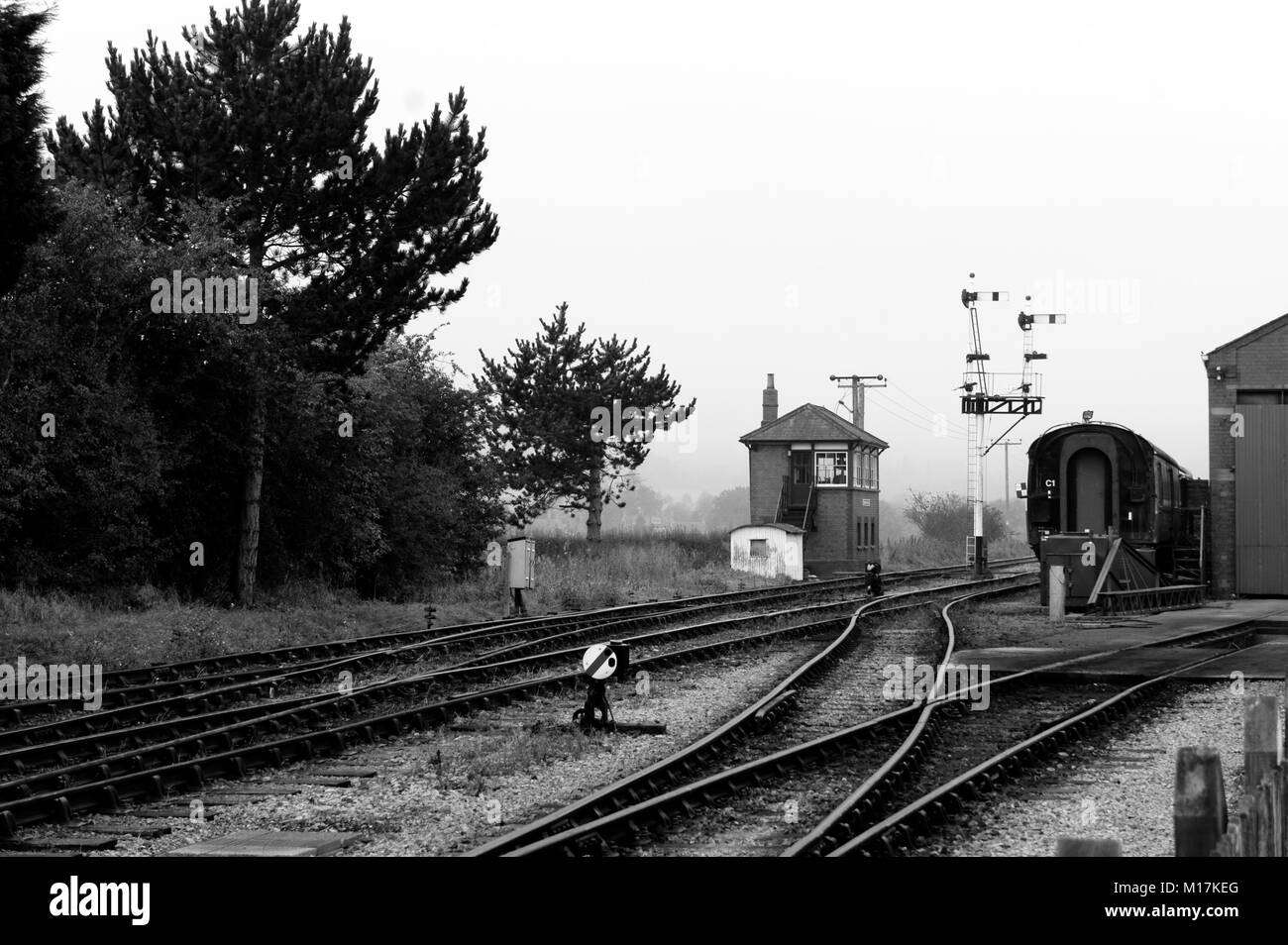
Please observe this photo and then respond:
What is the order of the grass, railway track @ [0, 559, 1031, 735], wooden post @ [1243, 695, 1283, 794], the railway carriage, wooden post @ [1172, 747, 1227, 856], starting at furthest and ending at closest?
the railway carriage < the grass < railway track @ [0, 559, 1031, 735] < wooden post @ [1243, 695, 1283, 794] < wooden post @ [1172, 747, 1227, 856]

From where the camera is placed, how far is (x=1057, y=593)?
2583cm

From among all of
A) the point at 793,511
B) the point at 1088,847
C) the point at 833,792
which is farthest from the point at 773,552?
the point at 1088,847

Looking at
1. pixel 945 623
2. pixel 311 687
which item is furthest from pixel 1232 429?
pixel 311 687

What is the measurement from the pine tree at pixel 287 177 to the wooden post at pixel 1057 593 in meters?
14.0

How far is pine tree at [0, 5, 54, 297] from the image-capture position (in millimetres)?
16828

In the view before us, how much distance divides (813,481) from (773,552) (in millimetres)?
8565

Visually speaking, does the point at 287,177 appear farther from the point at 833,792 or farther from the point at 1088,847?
the point at 1088,847

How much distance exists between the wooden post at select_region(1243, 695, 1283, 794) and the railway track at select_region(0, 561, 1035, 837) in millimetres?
7502

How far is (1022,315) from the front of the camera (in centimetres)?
5375

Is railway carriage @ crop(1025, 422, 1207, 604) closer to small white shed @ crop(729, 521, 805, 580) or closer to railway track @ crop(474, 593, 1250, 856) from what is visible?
railway track @ crop(474, 593, 1250, 856)

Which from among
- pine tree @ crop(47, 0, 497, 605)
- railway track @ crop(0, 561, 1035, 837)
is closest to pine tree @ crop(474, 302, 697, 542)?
pine tree @ crop(47, 0, 497, 605)

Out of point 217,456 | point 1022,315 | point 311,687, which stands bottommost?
point 311,687
